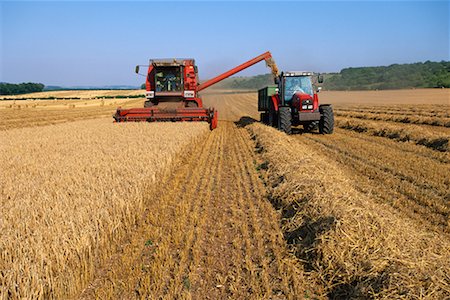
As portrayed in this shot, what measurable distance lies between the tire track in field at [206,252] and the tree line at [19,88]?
9106cm

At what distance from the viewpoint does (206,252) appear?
386 centimetres

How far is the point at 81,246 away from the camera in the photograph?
3219 mm

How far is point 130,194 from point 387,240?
3.23 metres

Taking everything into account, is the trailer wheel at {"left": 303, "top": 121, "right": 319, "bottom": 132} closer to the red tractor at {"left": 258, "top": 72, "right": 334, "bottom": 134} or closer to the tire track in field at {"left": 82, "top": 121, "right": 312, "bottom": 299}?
the red tractor at {"left": 258, "top": 72, "right": 334, "bottom": 134}

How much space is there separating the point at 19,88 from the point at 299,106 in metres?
91.6

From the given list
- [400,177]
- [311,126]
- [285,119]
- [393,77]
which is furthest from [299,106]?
[393,77]

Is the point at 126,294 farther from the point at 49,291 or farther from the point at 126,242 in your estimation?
the point at 126,242

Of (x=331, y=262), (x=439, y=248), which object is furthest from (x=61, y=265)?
(x=439, y=248)

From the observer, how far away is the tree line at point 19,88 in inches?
3194

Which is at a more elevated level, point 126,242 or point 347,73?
point 347,73

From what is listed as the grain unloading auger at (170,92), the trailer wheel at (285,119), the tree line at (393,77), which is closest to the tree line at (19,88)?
the tree line at (393,77)

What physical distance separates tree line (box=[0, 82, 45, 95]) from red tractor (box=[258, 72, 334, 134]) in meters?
86.0

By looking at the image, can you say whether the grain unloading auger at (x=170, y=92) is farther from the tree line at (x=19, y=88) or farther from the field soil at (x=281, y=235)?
the tree line at (x=19, y=88)

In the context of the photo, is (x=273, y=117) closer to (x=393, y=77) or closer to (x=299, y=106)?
(x=299, y=106)
